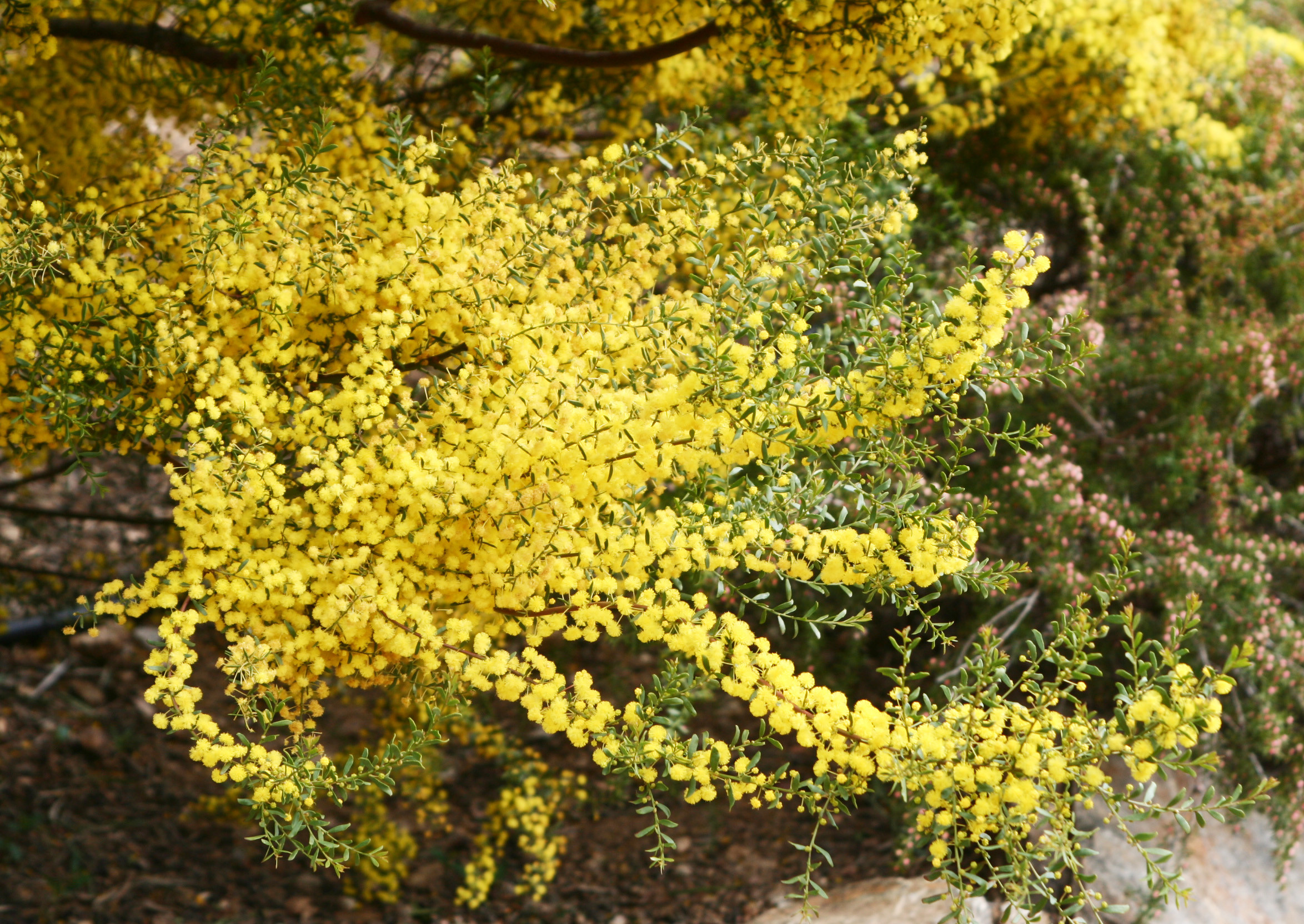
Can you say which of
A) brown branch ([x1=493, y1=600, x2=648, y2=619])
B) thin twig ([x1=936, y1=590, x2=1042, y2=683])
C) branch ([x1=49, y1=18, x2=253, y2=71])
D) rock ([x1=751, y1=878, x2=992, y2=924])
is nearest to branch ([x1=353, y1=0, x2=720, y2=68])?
branch ([x1=49, y1=18, x2=253, y2=71])

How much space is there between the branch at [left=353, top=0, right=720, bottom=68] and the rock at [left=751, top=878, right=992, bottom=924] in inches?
99.6

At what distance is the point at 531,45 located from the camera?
2641 millimetres

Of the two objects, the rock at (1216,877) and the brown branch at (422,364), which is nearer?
the brown branch at (422,364)

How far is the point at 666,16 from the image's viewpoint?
2.61 meters

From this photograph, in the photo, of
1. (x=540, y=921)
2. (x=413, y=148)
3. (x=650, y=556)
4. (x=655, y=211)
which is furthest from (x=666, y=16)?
(x=540, y=921)

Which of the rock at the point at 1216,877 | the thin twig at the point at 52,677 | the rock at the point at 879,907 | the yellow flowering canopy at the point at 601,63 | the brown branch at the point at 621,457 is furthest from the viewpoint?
the thin twig at the point at 52,677

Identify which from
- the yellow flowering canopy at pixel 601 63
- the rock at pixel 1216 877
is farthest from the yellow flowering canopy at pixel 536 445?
the rock at pixel 1216 877

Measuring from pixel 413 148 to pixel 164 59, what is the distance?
1.80 metres

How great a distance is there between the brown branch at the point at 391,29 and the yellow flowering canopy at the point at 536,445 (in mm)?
346

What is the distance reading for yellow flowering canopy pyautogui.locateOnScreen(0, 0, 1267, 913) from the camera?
64.7 inches

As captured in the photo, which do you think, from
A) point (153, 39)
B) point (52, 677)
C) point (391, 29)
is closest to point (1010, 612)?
point (391, 29)

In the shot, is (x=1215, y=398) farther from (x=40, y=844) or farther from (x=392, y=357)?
(x=40, y=844)

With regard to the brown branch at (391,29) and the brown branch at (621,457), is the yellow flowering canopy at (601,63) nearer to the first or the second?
the brown branch at (391,29)

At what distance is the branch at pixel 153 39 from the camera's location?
8.45ft
